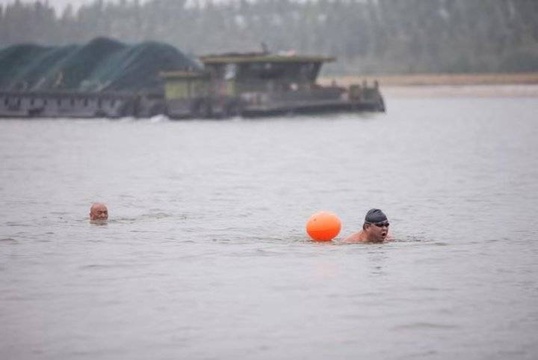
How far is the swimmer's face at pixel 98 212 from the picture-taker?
2181cm

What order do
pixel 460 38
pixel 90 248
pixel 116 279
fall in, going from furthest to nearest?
1. pixel 460 38
2. pixel 90 248
3. pixel 116 279

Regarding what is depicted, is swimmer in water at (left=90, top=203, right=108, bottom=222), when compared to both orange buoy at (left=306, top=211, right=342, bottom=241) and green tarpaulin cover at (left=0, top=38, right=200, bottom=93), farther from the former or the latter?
green tarpaulin cover at (left=0, top=38, right=200, bottom=93)

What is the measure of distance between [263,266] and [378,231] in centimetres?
233

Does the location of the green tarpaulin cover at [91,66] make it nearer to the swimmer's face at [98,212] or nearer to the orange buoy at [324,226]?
the swimmer's face at [98,212]

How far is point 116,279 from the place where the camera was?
15.3m

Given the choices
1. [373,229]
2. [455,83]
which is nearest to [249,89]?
[373,229]

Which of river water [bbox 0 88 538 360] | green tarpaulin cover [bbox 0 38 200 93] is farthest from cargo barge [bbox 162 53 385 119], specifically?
river water [bbox 0 88 538 360]

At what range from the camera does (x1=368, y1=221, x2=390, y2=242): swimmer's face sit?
17.9 meters

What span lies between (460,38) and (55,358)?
17800 cm

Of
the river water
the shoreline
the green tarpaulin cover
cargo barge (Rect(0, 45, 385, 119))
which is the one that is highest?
the shoreline

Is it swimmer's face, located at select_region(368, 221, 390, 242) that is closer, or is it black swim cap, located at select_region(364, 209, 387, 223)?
black swim cap, located at select_region(364, 209, 387, 223)

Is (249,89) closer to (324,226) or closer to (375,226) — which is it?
(324,226)

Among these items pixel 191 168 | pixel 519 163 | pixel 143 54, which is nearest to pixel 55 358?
pixel 191 168

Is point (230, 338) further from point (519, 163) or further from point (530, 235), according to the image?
point (519, 163)
